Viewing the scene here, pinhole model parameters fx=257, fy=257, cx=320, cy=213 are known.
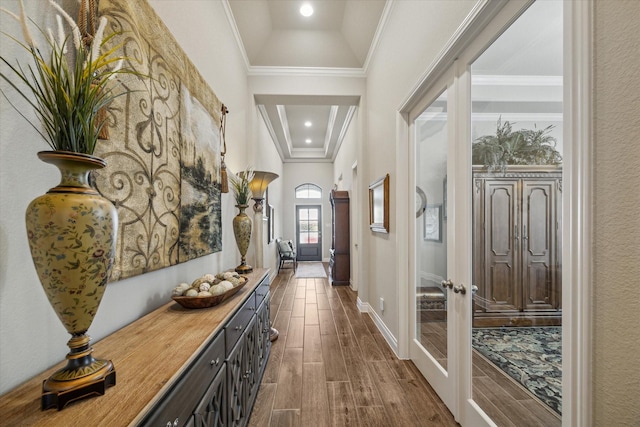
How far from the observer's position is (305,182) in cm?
882

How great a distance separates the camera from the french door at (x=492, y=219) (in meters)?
1.12

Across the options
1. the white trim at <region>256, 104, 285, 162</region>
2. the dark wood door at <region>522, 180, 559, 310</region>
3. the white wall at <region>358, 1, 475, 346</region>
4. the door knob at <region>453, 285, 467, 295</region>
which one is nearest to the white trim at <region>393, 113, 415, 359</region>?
the white wall at <region>358, 1, 475, 346</region>

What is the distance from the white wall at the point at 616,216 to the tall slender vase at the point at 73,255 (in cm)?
142

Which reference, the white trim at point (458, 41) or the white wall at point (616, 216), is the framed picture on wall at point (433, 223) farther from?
the white wall at point (616, 216)

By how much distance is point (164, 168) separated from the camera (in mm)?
1430

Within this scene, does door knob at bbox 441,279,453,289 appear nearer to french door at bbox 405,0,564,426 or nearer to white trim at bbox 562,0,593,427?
french door at bbox 405,0,564,426

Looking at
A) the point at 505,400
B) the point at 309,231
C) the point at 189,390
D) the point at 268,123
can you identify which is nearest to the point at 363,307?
the point at 505,400

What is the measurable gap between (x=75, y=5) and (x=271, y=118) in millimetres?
4655

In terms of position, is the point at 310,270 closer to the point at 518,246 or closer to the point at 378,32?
the point at 378,32

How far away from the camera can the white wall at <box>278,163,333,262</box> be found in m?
8.68

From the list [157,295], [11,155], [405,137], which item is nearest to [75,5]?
[11,155]

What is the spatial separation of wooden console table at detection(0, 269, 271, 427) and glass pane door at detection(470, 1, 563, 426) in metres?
1.41

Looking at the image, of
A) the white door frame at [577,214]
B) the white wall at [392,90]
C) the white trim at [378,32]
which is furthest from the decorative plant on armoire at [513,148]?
the white trim at [378,32]

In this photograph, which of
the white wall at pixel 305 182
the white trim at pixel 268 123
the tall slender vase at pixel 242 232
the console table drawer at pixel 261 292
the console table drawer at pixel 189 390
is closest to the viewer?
the console table drawer at pixel 189 390
